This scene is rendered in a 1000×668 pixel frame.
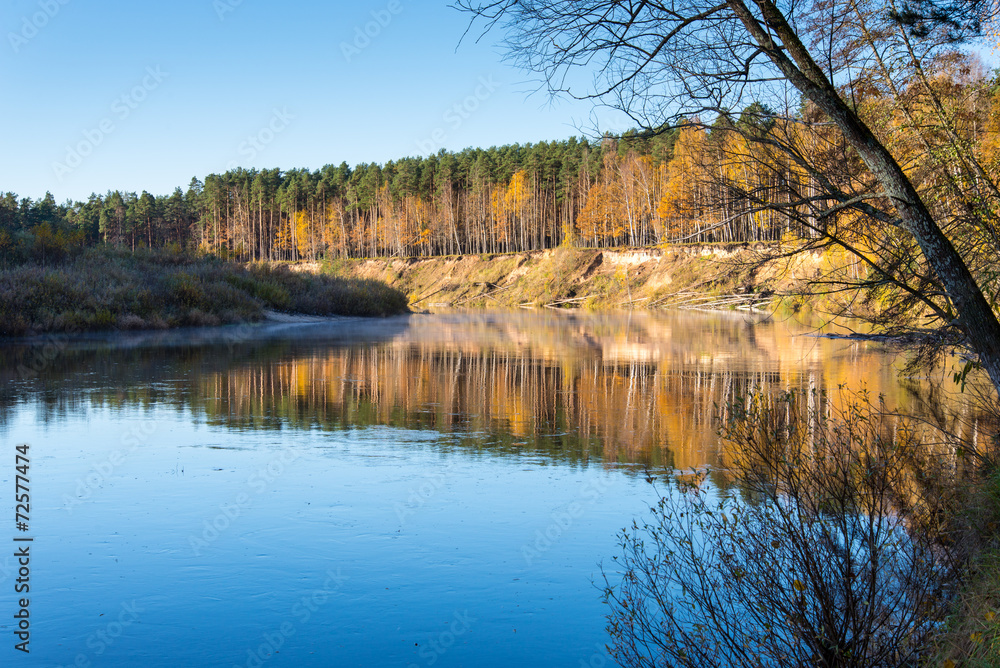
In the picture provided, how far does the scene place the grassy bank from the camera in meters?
28.0

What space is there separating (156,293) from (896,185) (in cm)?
3308

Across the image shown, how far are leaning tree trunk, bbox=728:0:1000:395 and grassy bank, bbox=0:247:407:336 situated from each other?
2787 cm

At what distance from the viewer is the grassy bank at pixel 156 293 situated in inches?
1101

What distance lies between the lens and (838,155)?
6.16 m

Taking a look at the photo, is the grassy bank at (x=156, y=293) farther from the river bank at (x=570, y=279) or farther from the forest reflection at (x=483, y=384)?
the river bank at (x=570, y=279)

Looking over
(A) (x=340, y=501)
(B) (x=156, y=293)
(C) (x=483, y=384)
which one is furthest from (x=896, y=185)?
(B) (x=156, y=293)

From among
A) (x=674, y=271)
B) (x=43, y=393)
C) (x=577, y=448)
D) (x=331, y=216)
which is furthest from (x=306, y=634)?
(x=331, y=216)

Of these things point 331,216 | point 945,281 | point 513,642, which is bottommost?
point 513,642

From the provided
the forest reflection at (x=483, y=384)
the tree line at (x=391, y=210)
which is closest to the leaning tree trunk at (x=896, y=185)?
the forest reflection at (x=483, y=384)

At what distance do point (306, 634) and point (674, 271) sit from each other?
69825 mm

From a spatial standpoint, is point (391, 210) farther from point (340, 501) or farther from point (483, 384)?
point (340, 501)

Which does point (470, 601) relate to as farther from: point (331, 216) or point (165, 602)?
point (331, 216)

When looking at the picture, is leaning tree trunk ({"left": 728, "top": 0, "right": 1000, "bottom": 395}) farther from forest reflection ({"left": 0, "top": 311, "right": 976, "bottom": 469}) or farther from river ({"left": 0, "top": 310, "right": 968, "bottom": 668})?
river ({"left": 0, "top": 310, "right": 968, "bottom": 668})

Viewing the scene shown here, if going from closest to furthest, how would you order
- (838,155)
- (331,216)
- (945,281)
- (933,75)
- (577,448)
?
(945,281) < (838,155) < (933,75) < (577,448) < (331,216)
